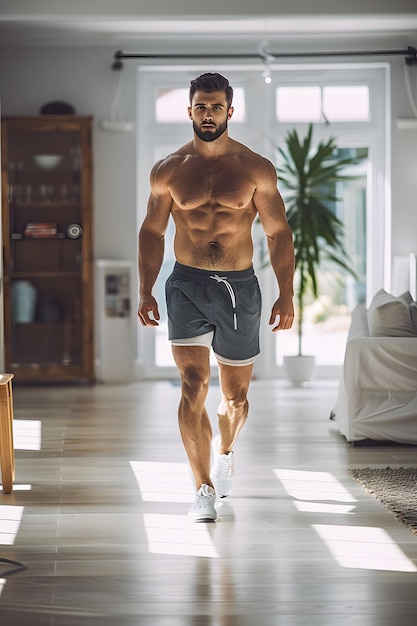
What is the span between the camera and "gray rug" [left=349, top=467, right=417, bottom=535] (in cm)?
359

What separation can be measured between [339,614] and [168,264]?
5.85 meters

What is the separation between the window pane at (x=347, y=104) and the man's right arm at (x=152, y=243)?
15.8 ft

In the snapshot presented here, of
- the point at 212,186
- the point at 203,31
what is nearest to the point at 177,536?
the point at 212,186

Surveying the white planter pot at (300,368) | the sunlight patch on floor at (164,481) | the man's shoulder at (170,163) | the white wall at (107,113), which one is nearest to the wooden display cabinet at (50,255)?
the white wall at (107,113)

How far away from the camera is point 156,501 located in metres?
3.86

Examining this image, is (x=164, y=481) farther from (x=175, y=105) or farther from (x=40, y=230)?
(x=175, y=105)

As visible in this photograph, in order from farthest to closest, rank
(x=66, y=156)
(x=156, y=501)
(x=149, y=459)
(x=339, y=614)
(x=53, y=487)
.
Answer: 1. (x=66, y=156)
2. (x=149, y=459)
3. (x=53, y=487)
4. (x=156, y=501)
5. (x=339, y=614)

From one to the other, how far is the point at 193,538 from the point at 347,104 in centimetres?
560

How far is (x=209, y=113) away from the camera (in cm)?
352

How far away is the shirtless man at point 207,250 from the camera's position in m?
3.54

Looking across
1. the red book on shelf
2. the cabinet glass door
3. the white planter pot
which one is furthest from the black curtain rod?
the white planter pot

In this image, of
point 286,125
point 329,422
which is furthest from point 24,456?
point 286,125

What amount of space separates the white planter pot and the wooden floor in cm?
202

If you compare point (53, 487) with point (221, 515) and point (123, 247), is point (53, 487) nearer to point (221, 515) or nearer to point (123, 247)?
point (221, 515)
